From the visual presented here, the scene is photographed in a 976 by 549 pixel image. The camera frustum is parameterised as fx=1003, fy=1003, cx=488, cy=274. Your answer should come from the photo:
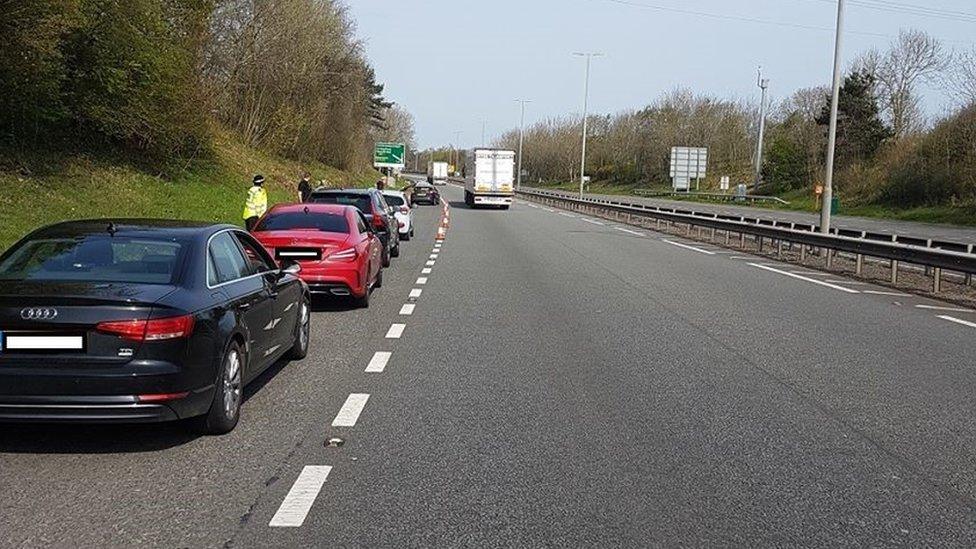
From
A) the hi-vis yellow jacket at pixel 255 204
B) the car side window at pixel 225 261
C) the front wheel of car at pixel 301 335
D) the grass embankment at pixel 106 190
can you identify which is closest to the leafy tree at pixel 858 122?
the grass embankment at pixel 106 190

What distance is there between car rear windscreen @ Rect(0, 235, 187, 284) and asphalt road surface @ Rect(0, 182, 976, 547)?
1.05 meters

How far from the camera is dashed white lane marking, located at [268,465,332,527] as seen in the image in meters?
4.89

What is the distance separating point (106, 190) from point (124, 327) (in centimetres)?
1943

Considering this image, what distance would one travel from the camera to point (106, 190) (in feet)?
78.2

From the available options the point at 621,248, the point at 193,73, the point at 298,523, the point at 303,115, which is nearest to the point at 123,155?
the point at 193,73

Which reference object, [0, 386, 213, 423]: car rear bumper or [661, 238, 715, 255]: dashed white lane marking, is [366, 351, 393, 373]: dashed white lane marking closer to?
[0, 386, 213, 423]: car rear bumper

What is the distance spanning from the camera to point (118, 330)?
5832 millimetres

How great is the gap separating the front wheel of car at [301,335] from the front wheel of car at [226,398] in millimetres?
2254

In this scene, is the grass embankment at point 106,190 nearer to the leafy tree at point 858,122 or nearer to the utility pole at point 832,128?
the utility pole at point 832,128

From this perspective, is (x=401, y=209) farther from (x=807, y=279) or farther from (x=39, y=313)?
(x=39, y=313)

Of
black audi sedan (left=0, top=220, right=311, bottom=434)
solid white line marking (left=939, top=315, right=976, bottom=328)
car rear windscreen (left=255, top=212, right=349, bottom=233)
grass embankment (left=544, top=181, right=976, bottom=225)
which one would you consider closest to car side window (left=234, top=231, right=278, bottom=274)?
black audi sedan (left=0, top=220, right=311, bottom=434)

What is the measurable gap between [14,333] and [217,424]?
136 centimetres

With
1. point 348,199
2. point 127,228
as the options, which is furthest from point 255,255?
point 348,199

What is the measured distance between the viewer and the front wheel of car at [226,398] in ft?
21.1
